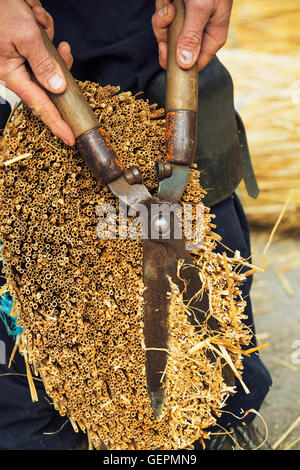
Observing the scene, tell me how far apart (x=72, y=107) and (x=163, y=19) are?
29 centimetres

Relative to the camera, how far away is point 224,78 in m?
1.12

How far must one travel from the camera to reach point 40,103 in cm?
82

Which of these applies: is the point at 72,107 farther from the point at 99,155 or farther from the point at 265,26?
the point at 265,26

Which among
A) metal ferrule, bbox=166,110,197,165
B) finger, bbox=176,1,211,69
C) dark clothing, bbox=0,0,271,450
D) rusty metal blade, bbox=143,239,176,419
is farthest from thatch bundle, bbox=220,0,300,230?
rusty metal blade, bbox=143,239,176,419

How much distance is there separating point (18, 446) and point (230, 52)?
1914 millimetres

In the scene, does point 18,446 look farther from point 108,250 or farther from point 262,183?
point 262,183

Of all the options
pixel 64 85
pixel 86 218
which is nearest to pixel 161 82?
pixel 64 85

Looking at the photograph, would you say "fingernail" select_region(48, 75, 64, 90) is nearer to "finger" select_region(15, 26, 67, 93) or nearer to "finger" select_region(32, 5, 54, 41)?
"finger" select_region(15, 26, 67, 93)

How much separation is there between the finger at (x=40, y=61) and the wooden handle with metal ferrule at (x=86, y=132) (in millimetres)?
15

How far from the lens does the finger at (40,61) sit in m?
0.80

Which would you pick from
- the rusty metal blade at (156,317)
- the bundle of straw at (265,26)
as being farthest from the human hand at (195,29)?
the bundle of straw at (265,26)

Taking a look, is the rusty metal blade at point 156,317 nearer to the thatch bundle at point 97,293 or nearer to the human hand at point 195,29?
the thatch bundle at point 97,293

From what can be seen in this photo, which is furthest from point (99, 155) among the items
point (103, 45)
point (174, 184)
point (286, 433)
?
point (286, 433)

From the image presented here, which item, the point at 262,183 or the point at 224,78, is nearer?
the point at 224,78
